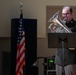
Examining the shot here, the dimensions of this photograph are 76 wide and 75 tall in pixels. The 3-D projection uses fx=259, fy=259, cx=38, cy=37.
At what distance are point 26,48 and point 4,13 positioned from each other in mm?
955

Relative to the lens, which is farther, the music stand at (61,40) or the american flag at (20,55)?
the american flag at (20,55)

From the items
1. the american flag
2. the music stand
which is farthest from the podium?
the american flag

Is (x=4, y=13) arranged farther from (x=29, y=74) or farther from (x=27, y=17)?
(x=29, y=74)

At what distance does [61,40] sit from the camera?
9.95ft

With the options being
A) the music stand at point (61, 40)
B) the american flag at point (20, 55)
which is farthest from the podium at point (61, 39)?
the american flag at point (20, 55)

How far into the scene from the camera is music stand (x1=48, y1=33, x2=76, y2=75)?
300cm

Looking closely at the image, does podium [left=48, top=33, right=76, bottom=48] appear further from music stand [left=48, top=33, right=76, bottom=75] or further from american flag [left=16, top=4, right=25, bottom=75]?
american flag [left=16, top=4, right=25, bottom=75]

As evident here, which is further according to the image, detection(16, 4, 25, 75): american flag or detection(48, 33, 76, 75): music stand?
detection(16, 4, 25, 75): american flag

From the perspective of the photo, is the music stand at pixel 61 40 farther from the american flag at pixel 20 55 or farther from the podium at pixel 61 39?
the american flag at pixel 20 55

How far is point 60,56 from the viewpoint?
3.48 meters

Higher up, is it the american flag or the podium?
the podium

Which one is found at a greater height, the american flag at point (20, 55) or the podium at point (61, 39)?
the podium at point (61, 39)

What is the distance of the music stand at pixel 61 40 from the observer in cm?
300

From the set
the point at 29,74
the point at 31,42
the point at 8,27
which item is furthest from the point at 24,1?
the point at 29,74
